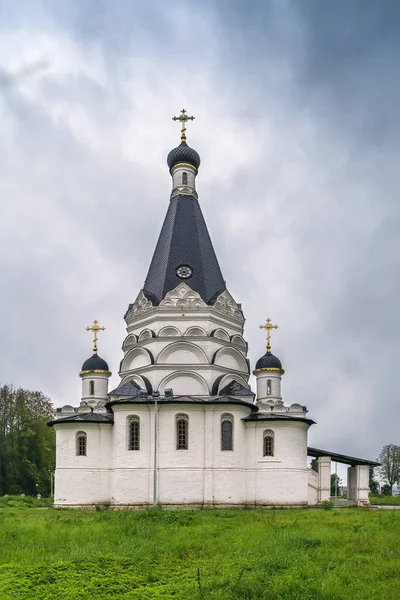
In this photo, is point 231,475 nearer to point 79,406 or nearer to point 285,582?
point 79,406

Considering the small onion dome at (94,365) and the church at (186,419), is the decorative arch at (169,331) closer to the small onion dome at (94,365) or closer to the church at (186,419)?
the church at (186,419)

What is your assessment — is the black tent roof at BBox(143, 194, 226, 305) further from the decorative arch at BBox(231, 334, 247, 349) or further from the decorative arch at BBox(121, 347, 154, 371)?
the decorative arch at BBox(121, 347, 154, 371)

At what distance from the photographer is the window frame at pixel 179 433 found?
27.7 meters

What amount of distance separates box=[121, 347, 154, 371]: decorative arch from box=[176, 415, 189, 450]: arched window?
324 cm

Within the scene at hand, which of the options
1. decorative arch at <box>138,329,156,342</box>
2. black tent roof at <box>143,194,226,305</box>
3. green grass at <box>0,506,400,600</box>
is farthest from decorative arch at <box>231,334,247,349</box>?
green grass at <box>0,506,400,600</box>

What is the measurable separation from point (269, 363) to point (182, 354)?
5.37m

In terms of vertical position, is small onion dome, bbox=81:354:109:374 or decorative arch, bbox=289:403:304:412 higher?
small onion dome, bbox=81:354:109:374

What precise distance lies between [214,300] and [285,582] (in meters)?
22.4

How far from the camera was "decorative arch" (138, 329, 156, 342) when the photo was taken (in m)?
30.5

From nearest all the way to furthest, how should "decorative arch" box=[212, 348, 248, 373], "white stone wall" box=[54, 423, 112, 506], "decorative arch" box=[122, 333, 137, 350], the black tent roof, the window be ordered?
"white stone wall" box=[54, 423, 112, 506] < the window < "decorative arch" box=[212, 348, 248, 373] < the black tent roof < "decorative arch" box=[122, 333, 137, 350]

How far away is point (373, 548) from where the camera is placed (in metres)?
12.4

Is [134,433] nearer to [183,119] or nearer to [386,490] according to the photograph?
[183,119]

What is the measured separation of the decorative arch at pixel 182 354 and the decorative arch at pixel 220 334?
1.17m

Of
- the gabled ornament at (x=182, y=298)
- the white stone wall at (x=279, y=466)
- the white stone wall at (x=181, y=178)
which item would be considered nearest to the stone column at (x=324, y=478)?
the white stone wall at (x=279, y=466)
